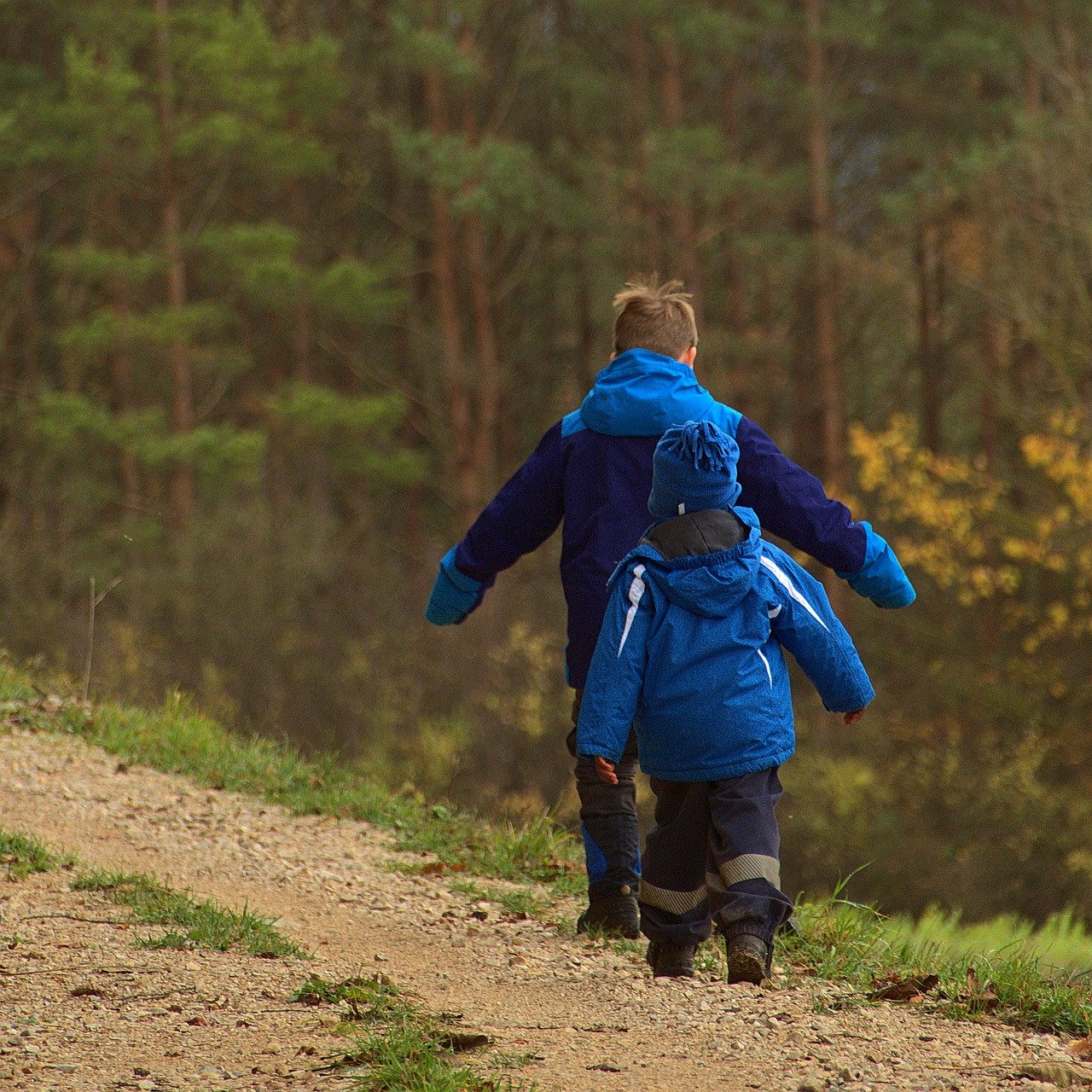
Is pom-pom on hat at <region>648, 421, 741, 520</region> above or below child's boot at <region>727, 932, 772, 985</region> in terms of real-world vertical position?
above

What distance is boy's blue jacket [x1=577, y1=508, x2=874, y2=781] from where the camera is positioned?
435 centimetres

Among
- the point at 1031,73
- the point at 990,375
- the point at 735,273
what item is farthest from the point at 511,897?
the point at 735,273

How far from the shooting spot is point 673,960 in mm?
4480

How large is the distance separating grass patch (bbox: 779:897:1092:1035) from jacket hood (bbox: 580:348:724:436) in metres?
1.71

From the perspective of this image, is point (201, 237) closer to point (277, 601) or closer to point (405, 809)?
point (277, 601)

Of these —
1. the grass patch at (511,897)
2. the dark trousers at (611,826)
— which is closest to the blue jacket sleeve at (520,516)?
the dark trousers at (611,826)

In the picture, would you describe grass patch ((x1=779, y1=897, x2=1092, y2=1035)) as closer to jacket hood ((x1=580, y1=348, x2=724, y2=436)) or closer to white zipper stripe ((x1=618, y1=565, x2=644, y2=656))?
white zipper stripe ((x1=618, y1=565, x2=644, y2=656))

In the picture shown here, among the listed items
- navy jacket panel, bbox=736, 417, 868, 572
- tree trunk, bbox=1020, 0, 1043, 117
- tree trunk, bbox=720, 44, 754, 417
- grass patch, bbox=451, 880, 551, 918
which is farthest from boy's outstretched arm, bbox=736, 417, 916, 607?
tree trunk, bbox=1020, 0, 1043, 117

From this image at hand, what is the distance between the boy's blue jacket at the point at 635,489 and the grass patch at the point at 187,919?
1242 mm

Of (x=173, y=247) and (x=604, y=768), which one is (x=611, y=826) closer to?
(x=604, y=768)

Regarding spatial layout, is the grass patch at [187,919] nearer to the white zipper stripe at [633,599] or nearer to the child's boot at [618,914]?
the child's boot at [618,914]

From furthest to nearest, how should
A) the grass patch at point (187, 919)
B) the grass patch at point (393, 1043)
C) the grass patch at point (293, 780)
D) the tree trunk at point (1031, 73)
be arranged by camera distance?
the tree trunk at point (1031, 73)
the grass patch at point (293, 780)
the grass patch at point (187, 919)
the grass patch at point (393, 1043)

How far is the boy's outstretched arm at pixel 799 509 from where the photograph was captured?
4.82m

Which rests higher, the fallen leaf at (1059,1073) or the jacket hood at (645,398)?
the jacket hood at (645,398)
